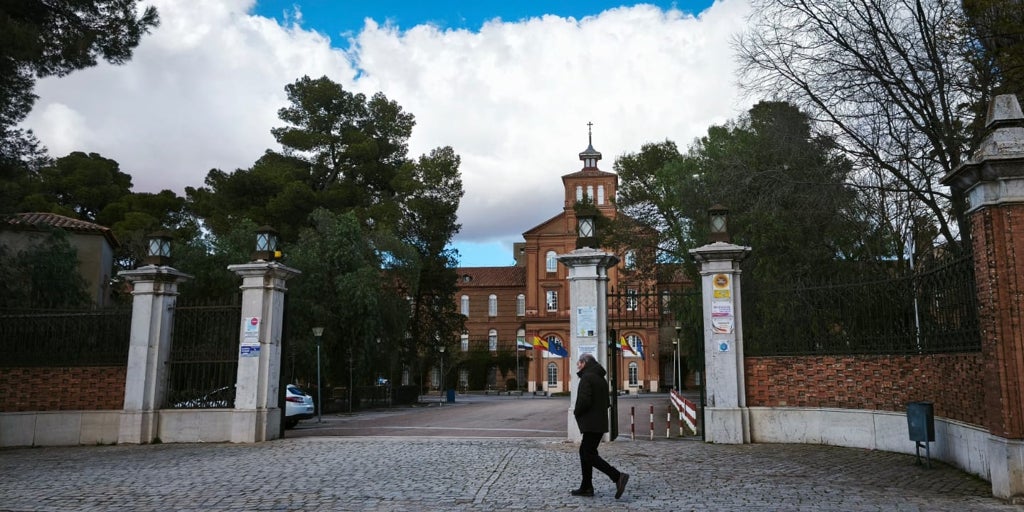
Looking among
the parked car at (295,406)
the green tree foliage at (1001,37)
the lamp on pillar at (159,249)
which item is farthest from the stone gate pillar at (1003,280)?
the parked car at (295,406)

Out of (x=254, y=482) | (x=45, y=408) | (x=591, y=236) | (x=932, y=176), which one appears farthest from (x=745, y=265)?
(x=45, y=408)

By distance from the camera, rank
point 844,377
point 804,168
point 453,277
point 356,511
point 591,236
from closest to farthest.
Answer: point 356,511
point 844,377
point 591,236
point 804,168
point 453,277

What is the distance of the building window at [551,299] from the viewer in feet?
209

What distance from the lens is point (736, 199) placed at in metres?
18.5

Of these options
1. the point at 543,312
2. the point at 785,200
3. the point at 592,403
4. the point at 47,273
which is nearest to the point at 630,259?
the point at 785,200

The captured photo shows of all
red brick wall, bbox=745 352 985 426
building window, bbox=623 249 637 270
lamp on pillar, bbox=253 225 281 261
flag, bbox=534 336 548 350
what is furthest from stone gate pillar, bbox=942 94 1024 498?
flag, bbox=534 336 548 350

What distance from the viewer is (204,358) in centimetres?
1409

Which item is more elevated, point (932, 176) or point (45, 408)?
point (932, 176)

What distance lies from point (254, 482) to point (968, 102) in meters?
14.3

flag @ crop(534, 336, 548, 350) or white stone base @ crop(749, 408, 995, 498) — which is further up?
flag @ crop(534, 336, 548, 350)

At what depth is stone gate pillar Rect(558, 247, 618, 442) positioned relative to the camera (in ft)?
42.6

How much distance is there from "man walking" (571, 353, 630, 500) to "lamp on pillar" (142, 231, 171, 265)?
997cm

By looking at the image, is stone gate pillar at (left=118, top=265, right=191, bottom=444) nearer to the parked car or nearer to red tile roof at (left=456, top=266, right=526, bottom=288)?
the parked car

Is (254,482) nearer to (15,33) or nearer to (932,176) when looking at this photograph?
(15,33)
